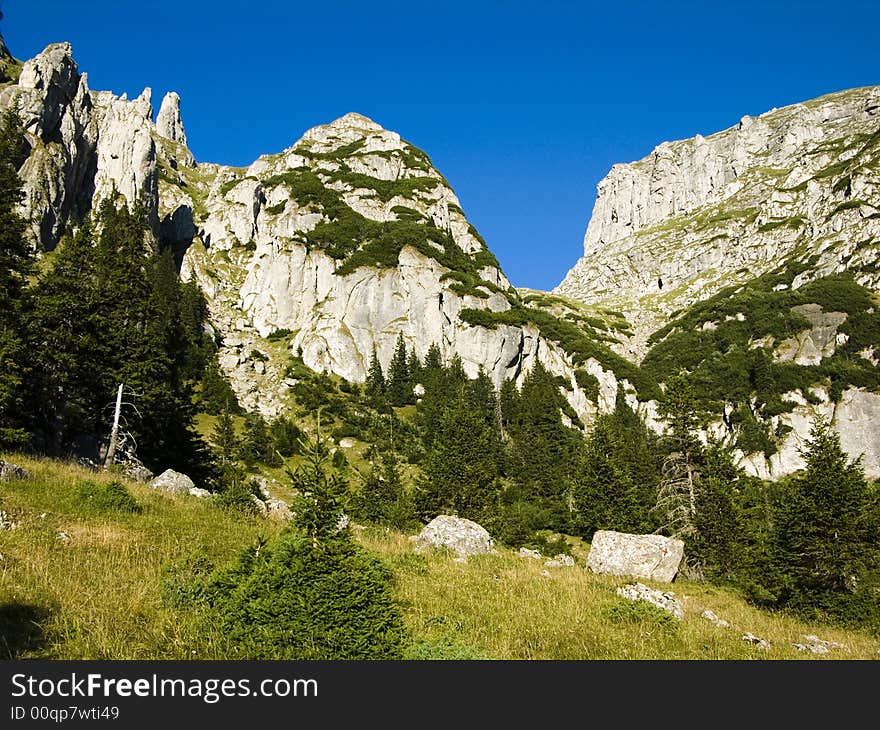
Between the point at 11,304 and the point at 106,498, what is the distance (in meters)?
12.9

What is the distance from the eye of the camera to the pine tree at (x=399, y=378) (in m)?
79.8

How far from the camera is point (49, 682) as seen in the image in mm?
5258

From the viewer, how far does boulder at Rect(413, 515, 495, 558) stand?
57.1ft

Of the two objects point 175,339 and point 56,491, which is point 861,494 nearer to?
point 56,491

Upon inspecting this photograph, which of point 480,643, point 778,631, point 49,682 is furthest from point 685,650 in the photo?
point 49,682

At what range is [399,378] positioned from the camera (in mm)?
84000

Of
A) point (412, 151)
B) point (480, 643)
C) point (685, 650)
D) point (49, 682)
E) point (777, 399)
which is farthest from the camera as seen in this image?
point (412, 151)

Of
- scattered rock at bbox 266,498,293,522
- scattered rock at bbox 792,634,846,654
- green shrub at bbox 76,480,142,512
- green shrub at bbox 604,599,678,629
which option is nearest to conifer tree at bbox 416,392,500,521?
scattered rock at bbox 266,498,293,522

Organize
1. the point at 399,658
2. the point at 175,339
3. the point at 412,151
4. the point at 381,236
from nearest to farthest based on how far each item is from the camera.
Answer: the point at 399,658 < the point at 175,339 < the point at 381,236 < the point at 412,151

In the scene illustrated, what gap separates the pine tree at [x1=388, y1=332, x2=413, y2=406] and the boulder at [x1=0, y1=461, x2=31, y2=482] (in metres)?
65.1

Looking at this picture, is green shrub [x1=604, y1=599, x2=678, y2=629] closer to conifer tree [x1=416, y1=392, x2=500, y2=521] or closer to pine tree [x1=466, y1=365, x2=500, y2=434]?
conifer tree [x1=416, y1=392, x2=500, y2=521]

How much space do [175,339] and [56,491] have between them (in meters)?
40.7

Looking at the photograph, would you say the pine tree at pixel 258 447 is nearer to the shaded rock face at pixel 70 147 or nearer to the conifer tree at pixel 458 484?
the conifer tree at pixel 458 484

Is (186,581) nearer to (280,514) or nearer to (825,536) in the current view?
(280,514)
